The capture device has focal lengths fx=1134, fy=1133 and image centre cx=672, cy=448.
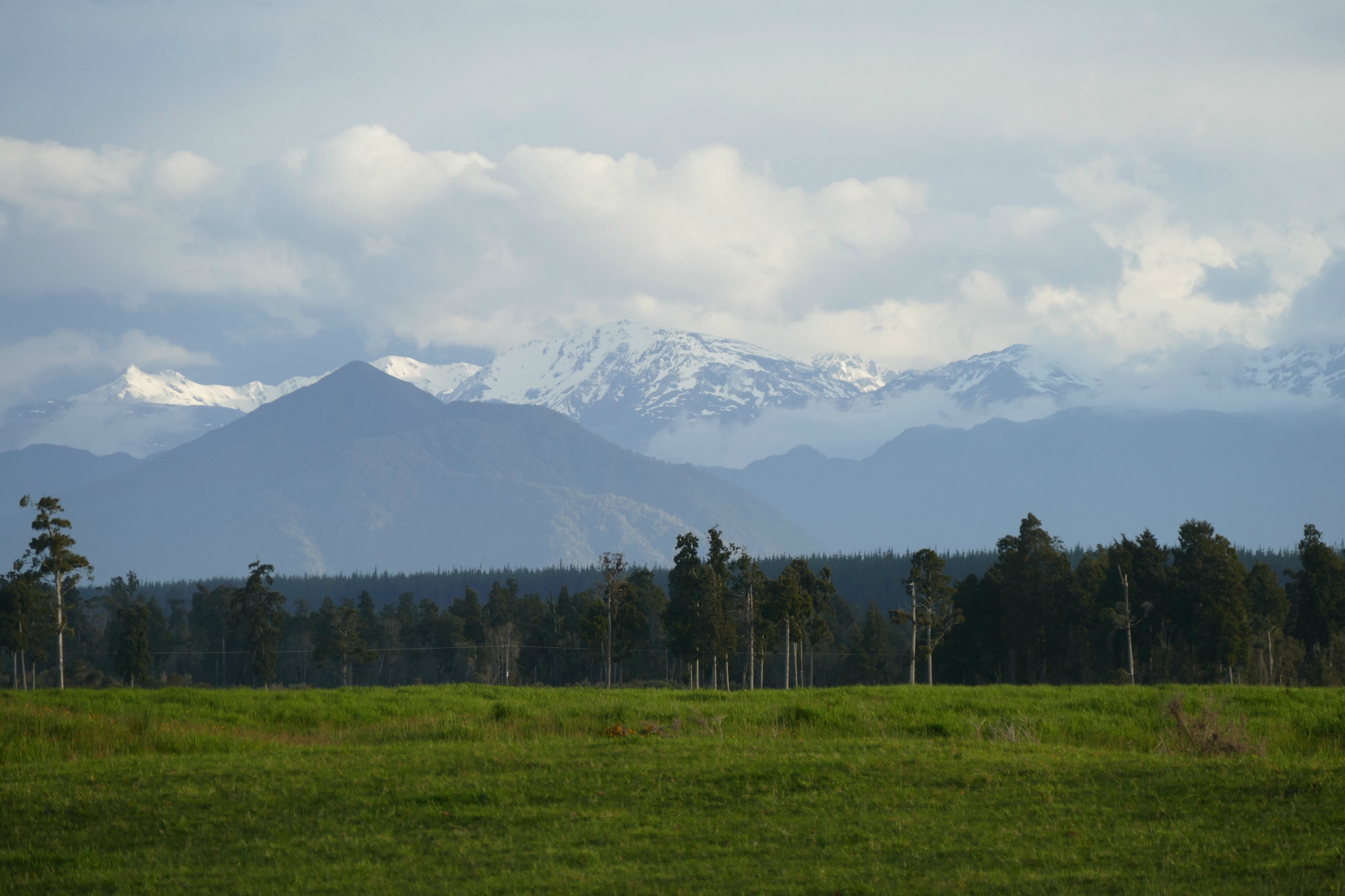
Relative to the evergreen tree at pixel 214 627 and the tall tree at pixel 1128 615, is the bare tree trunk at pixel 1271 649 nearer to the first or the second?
the tall tree at pixel 1128 615

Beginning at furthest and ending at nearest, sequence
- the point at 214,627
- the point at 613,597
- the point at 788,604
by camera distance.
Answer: the point at 214,627, the point at 613,597, the point at 788,604

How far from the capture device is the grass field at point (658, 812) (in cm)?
1575

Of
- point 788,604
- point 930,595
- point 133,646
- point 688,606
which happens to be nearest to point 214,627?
point 133,646

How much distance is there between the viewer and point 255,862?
57.1 feet

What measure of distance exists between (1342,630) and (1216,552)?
21189 millimetres

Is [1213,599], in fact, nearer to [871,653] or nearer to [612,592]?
[612,592]

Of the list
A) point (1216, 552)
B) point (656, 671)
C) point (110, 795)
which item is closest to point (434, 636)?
point (656, 671)

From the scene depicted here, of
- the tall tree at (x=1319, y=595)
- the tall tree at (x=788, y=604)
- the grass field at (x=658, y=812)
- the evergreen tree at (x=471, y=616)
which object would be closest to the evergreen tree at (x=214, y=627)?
the evergreen tree at (x=471, y=616)

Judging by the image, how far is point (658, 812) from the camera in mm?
19500

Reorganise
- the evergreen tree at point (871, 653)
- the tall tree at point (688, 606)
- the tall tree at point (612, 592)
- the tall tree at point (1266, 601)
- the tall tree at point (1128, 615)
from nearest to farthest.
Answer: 1. the tall tree at point (1128, 615)
2. the tall tree at point (1266, 601)
3. the tall tree at point (688, 606)
4. the tall tree at point (612, 592)
5. the evergreen tree at point (871, 653)

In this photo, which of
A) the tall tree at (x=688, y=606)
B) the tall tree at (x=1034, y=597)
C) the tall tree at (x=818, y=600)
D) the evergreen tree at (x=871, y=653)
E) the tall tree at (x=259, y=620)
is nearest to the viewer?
the tall tree at (x=1034, y=597)

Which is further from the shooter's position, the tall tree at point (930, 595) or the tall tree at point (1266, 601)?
the tall tree at point (1266, 601)

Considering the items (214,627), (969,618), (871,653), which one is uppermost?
(969,618)

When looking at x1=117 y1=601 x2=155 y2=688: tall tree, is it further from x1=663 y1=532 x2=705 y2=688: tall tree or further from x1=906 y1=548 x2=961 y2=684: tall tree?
x1=906 y1=548 x2=961 y2=684: tall tree
